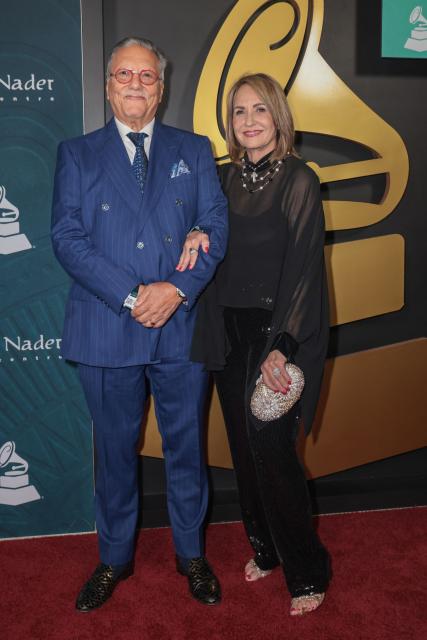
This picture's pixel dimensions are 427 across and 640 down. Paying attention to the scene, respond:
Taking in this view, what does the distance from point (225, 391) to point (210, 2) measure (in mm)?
1614

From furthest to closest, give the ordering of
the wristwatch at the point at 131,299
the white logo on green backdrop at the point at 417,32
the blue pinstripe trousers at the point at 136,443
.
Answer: the white logo on green backdrop at the point at 417,32
the blue pinstripe trousers at the point at 136,443
the wristwatch at the point at 131,299

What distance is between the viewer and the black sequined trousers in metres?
2.27

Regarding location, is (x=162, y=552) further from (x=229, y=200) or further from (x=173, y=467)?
(x=229, y=200)

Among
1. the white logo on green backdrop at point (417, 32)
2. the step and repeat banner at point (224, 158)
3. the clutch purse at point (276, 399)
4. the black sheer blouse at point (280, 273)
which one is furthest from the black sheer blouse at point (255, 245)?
the white logo on green backdrop at point (417, 32)

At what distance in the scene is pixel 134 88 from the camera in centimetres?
220

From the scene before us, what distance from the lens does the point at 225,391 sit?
242cm

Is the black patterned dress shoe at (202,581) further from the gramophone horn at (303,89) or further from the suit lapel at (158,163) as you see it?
the gramophone horn at (303,89)

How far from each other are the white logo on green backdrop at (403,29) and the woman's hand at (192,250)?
4.49ft

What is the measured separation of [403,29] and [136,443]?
2.07m

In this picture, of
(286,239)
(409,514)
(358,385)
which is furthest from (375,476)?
(286,239)

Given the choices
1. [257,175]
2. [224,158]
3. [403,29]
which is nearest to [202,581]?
[257,175]

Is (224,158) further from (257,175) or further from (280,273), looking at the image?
(280,273)

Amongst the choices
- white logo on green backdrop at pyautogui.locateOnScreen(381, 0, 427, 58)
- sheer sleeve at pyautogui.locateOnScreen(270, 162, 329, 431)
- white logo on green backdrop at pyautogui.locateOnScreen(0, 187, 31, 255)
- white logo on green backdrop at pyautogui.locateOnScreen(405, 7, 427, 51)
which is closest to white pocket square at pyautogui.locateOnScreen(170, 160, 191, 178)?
sheer sleeve at pyautogui.locateOnScreen(270, 162, 329, 431)

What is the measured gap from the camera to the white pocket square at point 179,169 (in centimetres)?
230
